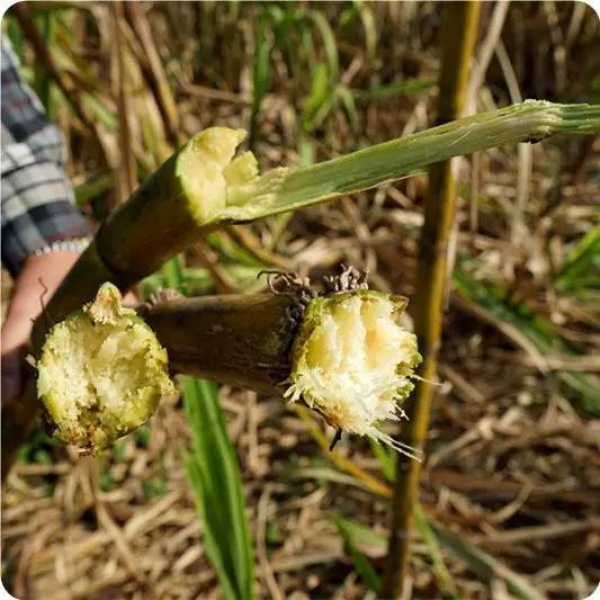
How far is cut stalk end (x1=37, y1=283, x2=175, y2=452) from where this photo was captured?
13.2 inches

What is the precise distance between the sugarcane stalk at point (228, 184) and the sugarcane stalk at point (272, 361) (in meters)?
→ 0.04

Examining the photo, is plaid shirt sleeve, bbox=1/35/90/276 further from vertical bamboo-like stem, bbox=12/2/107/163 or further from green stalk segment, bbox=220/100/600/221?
green stalk segment, bbox=220/100/600/221

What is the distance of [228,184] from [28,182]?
0.55m

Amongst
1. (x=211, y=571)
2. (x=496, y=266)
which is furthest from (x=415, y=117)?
(x=211, y=571)

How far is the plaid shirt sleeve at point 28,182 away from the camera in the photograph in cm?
84

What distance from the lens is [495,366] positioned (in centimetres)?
134

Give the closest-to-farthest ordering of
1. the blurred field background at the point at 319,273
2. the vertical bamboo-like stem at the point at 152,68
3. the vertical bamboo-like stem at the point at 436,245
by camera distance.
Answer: the vertical bamboo-like stem at the point at 436,245 → the vertical bamboo-like stem at the point at 152,68 → the blurred field background at the point at 319,273

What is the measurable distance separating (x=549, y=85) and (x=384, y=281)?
60 centimetres

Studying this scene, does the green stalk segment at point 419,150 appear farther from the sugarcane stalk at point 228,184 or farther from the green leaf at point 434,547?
the green leaf at point 434,547

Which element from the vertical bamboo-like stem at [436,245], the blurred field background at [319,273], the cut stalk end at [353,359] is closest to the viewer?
the cut stalk end at [353,359]

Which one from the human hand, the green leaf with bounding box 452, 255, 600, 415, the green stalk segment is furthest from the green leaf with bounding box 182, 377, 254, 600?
the green leaf with bounding box 452, 255, 600, 415

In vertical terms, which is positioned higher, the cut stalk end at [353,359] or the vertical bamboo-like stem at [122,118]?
the cut stalk end at [353,359]

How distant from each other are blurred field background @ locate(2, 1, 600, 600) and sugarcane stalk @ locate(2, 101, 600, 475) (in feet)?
1.47

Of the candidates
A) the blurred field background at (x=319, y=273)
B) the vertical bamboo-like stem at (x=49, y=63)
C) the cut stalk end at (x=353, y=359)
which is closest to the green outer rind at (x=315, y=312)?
the cut stalk end at (x=353, y=359)
